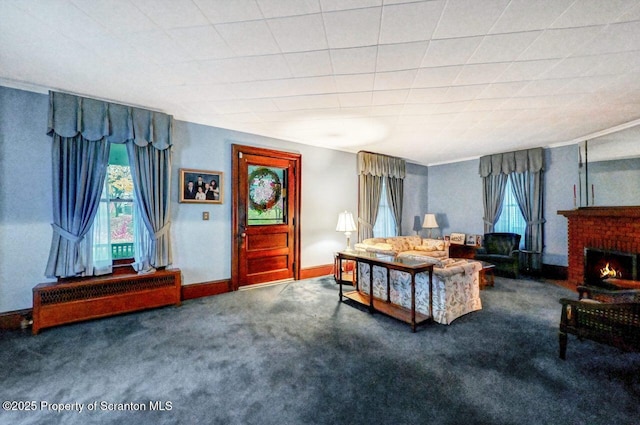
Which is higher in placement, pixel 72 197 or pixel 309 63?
pixel 309 63

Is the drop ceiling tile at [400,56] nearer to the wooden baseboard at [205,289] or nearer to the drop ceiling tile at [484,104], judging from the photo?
the drop ceiling tile at [484,104]

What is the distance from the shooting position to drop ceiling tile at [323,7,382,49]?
68.1 inches

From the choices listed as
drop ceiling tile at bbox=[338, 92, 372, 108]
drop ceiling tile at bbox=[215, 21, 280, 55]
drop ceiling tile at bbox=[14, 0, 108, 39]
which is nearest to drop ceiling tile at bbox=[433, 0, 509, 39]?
drop ceiling tile at bbox=[338, 92, 372, 108]

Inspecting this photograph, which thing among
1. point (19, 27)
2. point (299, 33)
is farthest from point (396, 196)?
point (19, 27)

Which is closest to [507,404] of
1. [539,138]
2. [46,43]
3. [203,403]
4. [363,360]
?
[363,360]

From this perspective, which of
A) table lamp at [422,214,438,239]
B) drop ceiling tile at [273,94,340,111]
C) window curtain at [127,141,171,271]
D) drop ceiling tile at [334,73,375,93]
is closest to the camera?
drop ceiling tile at [334,73,375,93]

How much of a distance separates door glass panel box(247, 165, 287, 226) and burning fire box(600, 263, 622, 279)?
5.16 metres

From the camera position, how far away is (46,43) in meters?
2.07

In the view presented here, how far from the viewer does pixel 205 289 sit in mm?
3885

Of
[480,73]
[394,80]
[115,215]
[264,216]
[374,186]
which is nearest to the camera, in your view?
[480,73]

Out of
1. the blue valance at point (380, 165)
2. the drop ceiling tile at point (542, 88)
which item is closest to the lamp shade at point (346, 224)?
the blue valance at point (380, 165)

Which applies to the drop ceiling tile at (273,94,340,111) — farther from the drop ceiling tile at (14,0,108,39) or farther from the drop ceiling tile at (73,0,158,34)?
the drop ceiling tile at (14,0,108,39)

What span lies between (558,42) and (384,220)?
15.2 feet

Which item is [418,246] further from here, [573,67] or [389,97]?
[573,67]
